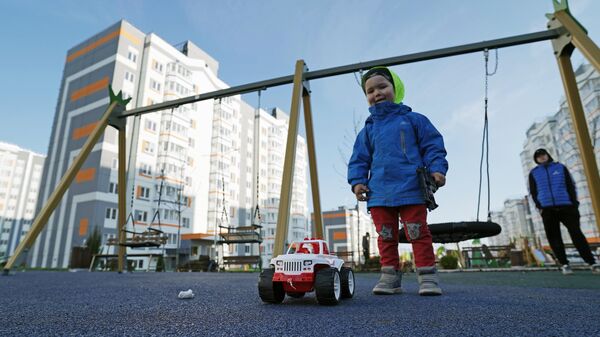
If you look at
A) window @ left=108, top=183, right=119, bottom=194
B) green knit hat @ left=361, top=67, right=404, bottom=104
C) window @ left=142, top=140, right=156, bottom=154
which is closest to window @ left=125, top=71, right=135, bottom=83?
window @ left=142, top=140, right=156, bottom=154

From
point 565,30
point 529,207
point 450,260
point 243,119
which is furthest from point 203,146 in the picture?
point 529,207

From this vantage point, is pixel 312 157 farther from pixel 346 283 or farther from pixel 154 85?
pixel 154 85

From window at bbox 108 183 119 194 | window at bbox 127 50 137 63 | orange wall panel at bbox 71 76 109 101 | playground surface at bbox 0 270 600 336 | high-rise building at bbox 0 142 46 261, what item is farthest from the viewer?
→ high-rise building at bbox 0 142 46 261

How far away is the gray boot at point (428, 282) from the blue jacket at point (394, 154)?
481mm

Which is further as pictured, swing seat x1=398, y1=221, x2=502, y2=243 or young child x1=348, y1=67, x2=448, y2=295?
swing seat x1=398, y1=221, x2=502, y2=243

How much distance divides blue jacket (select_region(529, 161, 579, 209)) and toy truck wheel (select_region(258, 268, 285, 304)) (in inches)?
172

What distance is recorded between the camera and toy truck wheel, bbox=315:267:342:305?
5.94 ft

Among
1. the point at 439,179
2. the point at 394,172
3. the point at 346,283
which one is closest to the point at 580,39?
the point at 439,179

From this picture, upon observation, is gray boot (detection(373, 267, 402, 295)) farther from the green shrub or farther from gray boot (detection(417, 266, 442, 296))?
the green shrub

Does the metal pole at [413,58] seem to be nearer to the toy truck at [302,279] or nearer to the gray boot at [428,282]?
the gray boot at [428,282]

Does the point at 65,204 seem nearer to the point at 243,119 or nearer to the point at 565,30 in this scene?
the point at 243,119

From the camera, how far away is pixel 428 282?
90.4 inches

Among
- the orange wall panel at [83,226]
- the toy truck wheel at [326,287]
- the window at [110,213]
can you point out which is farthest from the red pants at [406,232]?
the orange wall panel at [83,226]

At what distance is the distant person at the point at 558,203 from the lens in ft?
14.9
